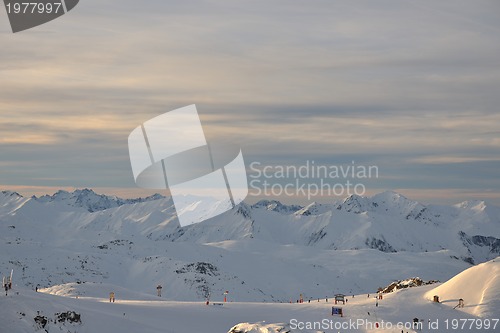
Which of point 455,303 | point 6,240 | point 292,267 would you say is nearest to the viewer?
point 455,303

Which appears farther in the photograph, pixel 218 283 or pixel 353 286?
pixel 353 286

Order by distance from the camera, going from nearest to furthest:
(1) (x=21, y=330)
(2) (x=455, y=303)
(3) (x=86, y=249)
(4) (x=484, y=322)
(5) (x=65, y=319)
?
(1) (x=21, y=330)
(5) (x=65, y=319)
(4) (x=484, y=322)
(2) (x=455, y=303)
(3) (x=86, y=249)

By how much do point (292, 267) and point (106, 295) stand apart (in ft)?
398

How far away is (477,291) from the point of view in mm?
55625

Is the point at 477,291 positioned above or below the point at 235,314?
below

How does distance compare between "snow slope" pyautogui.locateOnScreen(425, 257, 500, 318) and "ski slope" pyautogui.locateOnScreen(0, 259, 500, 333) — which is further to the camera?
"snow slope" pyautogui.locateOnScreen(425, 257, 500, 318)

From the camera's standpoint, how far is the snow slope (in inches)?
2053

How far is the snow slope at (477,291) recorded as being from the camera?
5216 cm

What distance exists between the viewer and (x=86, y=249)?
177 meters

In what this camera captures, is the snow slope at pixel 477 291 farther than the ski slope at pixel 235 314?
Yes

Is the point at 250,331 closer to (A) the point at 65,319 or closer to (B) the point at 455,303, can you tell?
(A) the point at 65,319

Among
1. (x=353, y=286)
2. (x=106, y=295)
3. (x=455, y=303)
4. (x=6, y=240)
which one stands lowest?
(x=353, y=286)

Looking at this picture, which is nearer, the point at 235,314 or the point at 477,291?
the point at 235,314

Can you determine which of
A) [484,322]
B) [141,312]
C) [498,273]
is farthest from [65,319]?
[498,273]
